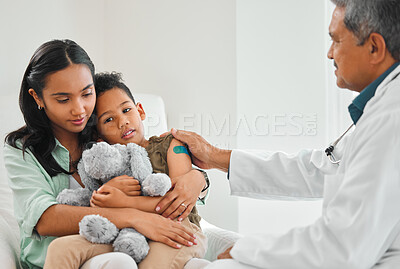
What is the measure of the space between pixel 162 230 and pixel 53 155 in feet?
1.57

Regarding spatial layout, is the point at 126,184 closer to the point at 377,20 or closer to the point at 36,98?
the point at 36,98

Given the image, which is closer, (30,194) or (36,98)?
(30,194)

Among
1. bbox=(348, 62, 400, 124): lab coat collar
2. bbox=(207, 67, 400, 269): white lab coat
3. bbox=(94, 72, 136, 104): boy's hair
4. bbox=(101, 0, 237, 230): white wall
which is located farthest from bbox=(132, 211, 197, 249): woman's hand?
bbox=(101, 0, 237, 230): white wall

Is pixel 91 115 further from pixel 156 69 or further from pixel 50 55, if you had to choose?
pixel 156 69

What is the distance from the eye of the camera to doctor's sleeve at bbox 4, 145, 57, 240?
4.31ft

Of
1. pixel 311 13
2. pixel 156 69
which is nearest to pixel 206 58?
pixel 156 69

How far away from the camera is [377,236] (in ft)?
3.04

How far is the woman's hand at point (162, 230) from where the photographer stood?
50.3 inches

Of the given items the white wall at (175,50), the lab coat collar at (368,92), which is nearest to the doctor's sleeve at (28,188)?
the lab coat collar at (368,92)

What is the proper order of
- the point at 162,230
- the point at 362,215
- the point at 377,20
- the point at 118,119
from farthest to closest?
the point at 118,119 → the point at 162,230 → the point at 377,20 → the point at 362,215

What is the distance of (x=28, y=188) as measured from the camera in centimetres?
136

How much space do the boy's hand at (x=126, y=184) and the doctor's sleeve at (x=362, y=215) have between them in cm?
52

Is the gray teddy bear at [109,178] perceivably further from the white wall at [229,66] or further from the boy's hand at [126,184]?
the white wall at [229,66]

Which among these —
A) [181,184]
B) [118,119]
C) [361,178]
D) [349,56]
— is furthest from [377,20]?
[118,119]
